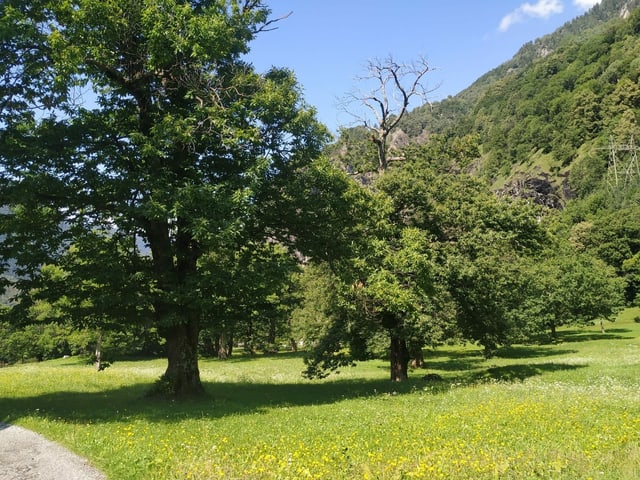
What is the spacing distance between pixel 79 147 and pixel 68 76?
8.59 ft

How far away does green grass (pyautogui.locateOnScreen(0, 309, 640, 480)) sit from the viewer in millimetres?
8945

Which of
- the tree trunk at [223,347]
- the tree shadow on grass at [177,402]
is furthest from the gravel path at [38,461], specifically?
the tree trunk at [223,347]

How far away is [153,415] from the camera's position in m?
15.9

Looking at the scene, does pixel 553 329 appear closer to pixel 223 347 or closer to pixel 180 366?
pixel 223 347

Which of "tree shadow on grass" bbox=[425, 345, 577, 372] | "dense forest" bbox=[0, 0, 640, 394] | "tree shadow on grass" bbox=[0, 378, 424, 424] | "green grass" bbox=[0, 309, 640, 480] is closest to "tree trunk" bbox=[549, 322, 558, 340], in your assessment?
"tree shadow on grass" bbox=[425, 345, 577, 372]

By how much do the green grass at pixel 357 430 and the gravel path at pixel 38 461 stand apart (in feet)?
1.05

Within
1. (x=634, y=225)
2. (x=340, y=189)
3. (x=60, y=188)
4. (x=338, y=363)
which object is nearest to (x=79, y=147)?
(x=60, y=188)

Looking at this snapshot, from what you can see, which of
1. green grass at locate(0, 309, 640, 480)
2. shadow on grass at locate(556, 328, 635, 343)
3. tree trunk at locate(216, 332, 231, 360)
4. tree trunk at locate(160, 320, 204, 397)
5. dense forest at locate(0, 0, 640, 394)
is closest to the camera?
green grass at locate(0, 309, 640, 480)

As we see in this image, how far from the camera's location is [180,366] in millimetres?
20328

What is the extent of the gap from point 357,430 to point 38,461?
7413mm

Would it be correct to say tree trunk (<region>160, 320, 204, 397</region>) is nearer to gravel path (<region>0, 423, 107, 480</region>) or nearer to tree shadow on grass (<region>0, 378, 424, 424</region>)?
tree shadow on grass (<region>0, 378, 424, 424</region>)

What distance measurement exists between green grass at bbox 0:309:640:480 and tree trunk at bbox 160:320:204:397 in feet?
3.05

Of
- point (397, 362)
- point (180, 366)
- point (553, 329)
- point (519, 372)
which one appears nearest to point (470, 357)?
point (553, 329)

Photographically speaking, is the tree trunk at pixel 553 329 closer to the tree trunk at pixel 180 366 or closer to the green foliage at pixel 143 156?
the green foliage at pixel 143 156
